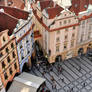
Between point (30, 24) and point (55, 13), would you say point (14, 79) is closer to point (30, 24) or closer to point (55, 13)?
point (30, 24)

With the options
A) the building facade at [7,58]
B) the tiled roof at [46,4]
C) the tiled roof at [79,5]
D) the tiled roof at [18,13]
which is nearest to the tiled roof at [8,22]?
the building facade at [7,58]

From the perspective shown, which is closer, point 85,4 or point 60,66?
point 85,4

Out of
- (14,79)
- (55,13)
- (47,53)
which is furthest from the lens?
(47,53)

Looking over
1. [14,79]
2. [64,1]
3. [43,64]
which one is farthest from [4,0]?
[14,79]

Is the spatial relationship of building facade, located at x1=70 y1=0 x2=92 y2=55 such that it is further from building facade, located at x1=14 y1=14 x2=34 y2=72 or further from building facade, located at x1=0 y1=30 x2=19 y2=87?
building facade, located at x1=0 y1=30 x2=19 y2=87

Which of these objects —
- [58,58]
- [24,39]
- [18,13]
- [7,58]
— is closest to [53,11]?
[18,13]

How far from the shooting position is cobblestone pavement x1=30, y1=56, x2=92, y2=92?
64125 millimetres

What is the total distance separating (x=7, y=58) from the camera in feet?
179

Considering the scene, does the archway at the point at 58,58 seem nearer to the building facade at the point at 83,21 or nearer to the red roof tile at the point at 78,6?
the building facade at the point at 83,21

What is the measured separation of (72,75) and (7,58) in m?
26.4

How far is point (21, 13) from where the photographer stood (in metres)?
62.4

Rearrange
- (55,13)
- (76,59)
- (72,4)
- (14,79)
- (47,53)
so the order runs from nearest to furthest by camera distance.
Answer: (14,79)
(55,13)
(72,4)
(47,53)
(76,59)

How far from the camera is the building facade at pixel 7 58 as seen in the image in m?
51.1

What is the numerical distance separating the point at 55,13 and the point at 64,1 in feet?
32.4
